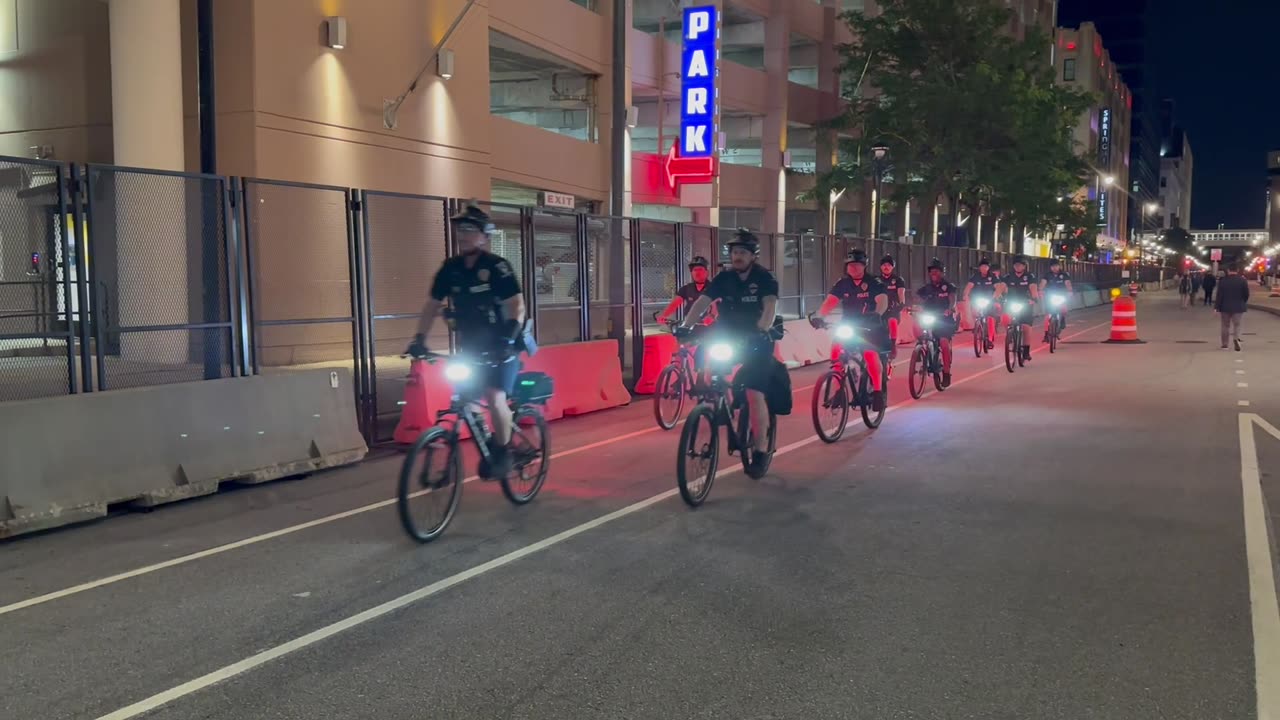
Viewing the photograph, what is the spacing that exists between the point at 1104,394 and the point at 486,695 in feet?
44.0

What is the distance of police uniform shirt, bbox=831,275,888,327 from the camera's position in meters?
12.1

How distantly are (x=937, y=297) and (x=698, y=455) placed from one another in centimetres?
860

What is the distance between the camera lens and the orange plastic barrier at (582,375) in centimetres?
1312

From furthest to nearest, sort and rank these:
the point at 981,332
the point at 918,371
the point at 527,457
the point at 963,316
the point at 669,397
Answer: the point at 963,316, the point at 981,332, the point at 918,371, the point at 669,397, the point at 527,457

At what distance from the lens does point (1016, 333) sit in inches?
784

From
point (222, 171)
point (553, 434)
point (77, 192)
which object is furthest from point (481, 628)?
point (222, 171)

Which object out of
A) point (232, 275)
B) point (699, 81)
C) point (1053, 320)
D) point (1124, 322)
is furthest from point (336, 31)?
point (1124, 322)

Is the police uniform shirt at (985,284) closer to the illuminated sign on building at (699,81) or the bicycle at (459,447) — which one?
the illuminated sign on building at (699,81)

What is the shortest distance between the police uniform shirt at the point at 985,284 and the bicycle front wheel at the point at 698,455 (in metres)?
13.6

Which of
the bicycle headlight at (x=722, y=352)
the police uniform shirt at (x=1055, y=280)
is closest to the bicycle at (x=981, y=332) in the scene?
the police uniform shirt at (x=1055, y=280)

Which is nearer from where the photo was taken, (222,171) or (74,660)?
(74,660)

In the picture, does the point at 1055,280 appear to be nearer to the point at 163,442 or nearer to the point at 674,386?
the point at 674,386

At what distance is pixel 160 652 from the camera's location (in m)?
4.99

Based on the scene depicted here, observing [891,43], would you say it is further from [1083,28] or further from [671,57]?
[1083,28]
